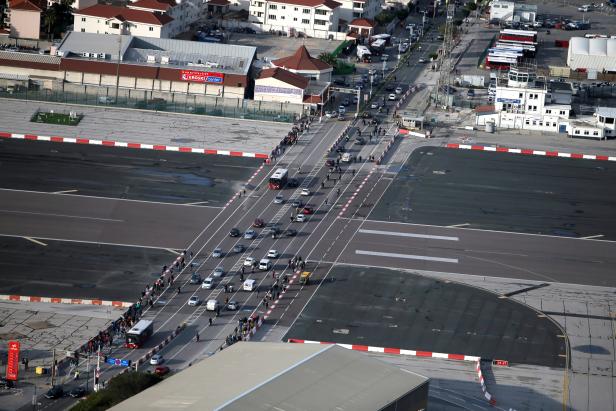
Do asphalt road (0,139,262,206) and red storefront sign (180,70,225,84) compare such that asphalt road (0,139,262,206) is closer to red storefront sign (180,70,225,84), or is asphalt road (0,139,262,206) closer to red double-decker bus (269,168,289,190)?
red double-decker bus (269,168,289,190)

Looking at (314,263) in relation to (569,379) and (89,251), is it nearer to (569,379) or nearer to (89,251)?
(89,251)

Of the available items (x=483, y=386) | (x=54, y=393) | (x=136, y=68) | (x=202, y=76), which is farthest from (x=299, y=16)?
(x=54, y=393)

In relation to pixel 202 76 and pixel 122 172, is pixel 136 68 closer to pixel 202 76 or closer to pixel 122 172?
pixel 202 76

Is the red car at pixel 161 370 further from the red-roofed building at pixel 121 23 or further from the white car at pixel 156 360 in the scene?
the red-roofed building at pixel 121 23

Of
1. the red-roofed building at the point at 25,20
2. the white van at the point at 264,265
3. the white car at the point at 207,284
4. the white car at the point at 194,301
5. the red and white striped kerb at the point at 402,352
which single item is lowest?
the red and white striped kerb at the point at 402,352

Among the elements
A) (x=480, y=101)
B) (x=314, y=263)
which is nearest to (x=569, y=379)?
(x=314, y=263)

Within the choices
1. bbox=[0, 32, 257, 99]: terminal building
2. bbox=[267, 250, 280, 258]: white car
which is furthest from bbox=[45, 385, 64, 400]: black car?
bbox=[0, 32, 257, 99]: terminal building

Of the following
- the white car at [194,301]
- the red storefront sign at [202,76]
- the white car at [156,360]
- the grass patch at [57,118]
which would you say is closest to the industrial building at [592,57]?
the red storefront sign at [202,76]
